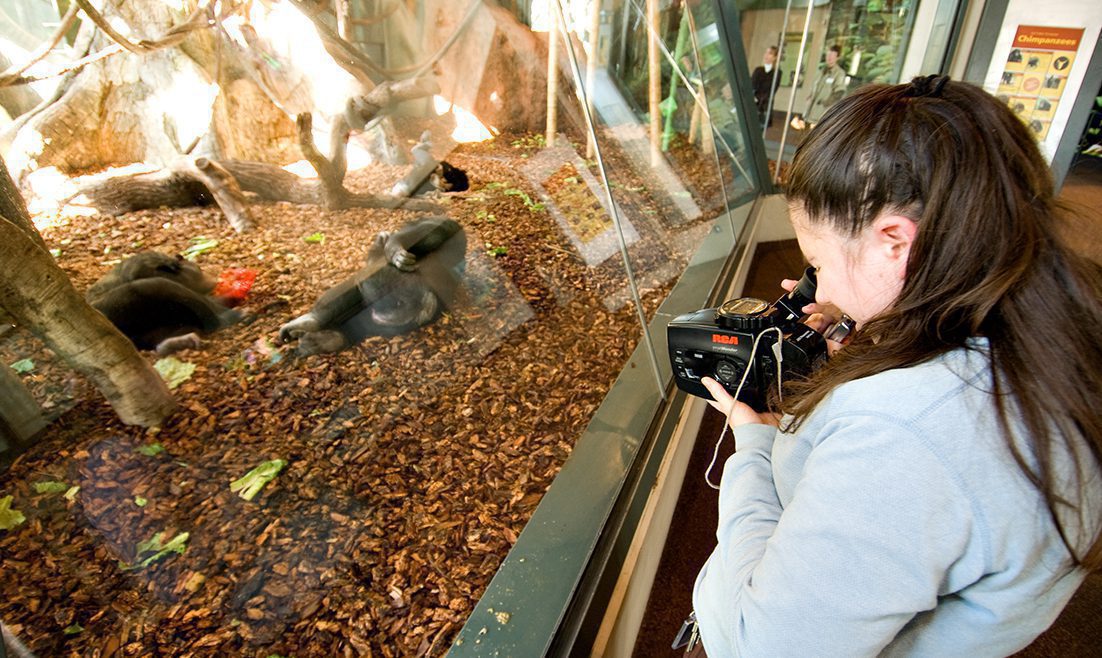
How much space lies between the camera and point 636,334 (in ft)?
8.57

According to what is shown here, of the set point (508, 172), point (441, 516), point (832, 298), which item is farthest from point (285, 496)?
point (508, 172)

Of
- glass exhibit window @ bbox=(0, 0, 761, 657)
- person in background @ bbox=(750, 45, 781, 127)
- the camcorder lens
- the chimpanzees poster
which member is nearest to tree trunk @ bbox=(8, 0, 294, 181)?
glass exhibit window @ bbox=(0, 0, 761, 657)

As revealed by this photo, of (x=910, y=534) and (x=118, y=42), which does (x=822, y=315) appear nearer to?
(x=910, y=534)

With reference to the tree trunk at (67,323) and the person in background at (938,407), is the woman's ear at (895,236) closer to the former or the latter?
the person in background at (938,407)

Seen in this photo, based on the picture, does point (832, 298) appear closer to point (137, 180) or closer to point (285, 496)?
point (285, 496)

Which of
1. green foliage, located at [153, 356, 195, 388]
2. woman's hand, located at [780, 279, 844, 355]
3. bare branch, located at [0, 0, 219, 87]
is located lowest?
green foliage, located at [153, 356, 195, 388]

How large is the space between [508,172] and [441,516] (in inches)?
68.7

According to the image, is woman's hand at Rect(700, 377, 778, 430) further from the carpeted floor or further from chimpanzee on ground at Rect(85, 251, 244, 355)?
chimpanzee on ground at Rect(85, 251, 244, 355)

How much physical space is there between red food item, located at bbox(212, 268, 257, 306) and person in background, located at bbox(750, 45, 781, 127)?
5.46 metres

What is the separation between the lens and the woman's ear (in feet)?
2.25

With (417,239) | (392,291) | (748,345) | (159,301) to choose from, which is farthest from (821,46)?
(159,301)

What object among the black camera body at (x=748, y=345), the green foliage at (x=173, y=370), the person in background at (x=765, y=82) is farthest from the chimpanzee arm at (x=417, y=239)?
the person in background at (x=765, y=82)

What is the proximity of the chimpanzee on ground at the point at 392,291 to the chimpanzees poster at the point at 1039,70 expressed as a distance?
5083 mm

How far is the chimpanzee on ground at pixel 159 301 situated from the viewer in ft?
4.89
